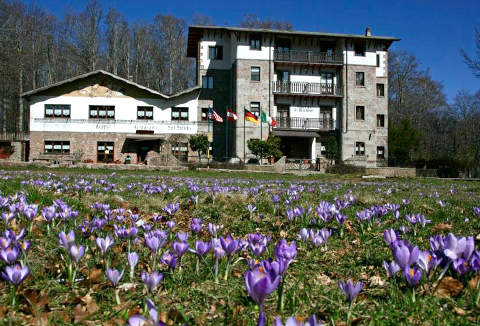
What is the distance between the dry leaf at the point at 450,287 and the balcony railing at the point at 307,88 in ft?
105

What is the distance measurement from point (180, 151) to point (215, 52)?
1034cm

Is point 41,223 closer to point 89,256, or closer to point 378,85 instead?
point 89,256

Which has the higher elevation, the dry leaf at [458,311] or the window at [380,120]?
the window at [380,120]

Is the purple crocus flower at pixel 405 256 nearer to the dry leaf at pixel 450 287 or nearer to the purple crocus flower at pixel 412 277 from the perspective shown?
the purple crocus flower at pixel 412 277

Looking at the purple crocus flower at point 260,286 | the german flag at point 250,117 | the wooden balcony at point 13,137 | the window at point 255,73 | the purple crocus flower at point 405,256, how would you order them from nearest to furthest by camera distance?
the purple crocus flower at point 260,286
the purple crocus flower at point 405,256
the german flag at point 250,117
the window at point 255,73
the wooden balcony at point 13,137

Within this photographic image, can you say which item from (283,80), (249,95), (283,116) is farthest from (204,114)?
(283,80)

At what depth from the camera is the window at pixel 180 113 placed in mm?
33812

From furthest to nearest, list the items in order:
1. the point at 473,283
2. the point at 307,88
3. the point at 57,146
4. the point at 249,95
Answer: the point at 307,88 → the point at 249,95 → the point at 57,146 → the point at 473,283

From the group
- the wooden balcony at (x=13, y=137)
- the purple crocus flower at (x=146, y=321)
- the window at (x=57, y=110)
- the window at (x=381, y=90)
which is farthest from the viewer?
the window at (x=381, y=90)

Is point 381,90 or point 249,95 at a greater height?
point 381,90

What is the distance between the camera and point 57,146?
32.2 meters

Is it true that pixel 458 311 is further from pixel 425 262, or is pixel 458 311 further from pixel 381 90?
pixel 381 90

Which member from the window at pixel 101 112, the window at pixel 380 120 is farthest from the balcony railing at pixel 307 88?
the window at pixel 101 112

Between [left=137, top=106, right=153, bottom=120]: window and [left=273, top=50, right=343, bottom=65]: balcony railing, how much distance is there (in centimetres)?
1246
